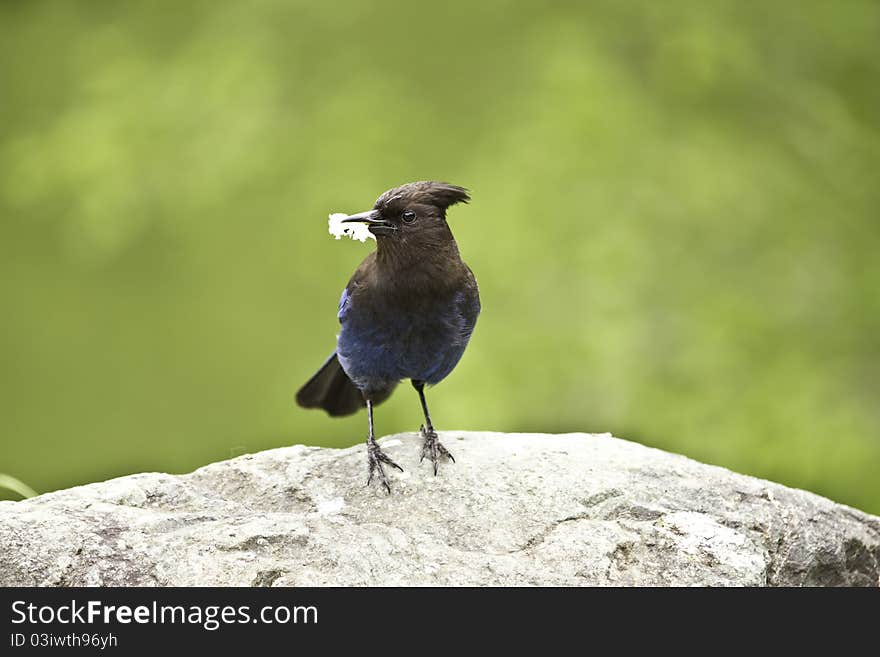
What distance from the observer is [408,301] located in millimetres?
4633

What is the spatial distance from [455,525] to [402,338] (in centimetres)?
81

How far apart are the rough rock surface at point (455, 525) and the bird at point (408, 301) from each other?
0.82 feet

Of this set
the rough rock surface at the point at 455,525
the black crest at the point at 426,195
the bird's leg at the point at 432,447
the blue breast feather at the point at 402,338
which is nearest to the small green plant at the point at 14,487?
the rough rock surface at the point at 455,525

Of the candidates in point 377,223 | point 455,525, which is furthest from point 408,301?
point 455,525

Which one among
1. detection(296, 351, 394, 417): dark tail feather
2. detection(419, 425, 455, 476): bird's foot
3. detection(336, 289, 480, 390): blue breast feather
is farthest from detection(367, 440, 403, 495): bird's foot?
detection(296, 351, 394, 417): dark tail feather

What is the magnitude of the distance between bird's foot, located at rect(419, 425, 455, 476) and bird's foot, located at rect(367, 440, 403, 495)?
0.14 meters

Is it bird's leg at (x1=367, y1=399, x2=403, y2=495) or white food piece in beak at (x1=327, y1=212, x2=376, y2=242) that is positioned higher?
white food piece in beak at (x1=327, y1=212, x2=376, y2=242)

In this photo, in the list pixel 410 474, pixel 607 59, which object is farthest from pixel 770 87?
pixel 410 474

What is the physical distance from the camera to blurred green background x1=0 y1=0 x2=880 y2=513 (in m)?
6.68

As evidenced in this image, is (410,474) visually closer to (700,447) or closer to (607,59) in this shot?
(700,447)

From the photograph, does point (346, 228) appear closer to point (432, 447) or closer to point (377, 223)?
point (377, 223)

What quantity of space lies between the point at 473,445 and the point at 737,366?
2.29 meters

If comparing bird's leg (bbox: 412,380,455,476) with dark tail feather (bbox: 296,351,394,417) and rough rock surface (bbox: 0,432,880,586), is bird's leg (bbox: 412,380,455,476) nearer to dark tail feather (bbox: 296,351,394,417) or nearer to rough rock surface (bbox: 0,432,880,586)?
rough rock surface (bbox: 0,432,880,586)

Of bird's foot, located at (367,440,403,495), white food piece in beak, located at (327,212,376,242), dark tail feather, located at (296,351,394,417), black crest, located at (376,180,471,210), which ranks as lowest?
bird's foot, located at (367,440,403,495)
